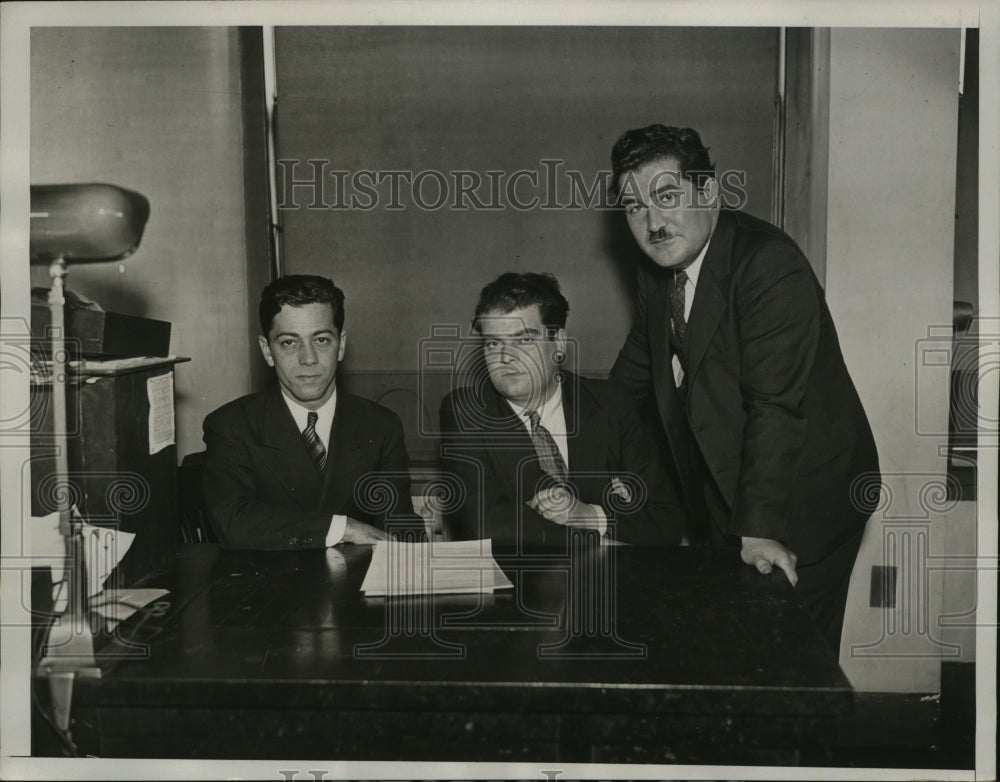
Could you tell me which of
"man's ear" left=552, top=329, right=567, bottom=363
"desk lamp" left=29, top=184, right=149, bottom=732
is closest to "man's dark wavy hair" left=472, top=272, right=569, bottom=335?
"man's ear" left=552, top=329, right=567, bottom=363

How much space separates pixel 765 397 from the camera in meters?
2.04

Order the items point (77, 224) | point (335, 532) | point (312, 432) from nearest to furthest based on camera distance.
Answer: point (77, 224), point (335, 532), point (312, 432)

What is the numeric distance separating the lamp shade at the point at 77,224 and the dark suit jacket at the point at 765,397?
1.39m

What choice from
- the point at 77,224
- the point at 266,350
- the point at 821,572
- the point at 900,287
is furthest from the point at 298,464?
the point at 900,287

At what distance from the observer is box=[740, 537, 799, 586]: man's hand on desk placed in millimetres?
1709

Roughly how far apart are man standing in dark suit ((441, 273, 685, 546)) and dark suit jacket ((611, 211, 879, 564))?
16 centimetres

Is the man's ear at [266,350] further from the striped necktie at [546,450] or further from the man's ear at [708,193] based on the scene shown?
the man's ear at [708,193]

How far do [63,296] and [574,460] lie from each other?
1374 mm

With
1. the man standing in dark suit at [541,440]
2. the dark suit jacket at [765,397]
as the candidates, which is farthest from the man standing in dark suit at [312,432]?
the dark suit jacket at [765,397]

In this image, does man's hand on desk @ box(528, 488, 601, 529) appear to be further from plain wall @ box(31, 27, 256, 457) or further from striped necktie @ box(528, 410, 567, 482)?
plain wall @ box(31, 27, 256, 457)

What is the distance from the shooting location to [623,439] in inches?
94.9

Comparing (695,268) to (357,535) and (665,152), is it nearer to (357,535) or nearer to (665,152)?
(665,152)

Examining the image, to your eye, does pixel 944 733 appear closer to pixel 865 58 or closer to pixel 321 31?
pixel 865 58

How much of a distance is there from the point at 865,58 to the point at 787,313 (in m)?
0.97
